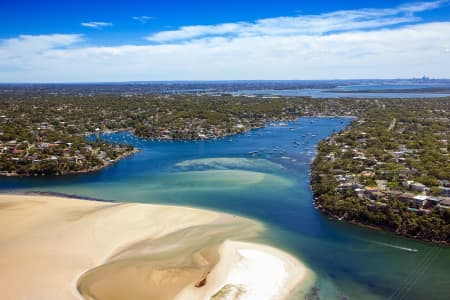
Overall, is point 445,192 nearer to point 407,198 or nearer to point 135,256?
point 407,198

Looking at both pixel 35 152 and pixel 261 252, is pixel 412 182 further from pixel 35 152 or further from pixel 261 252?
pixel 35 152

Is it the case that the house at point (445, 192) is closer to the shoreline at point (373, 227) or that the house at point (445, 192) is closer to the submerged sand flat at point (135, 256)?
the shoreline at point (373, 227)

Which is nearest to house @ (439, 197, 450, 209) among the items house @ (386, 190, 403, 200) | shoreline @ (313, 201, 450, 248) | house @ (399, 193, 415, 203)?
house @ (399, 193, 415, 203)

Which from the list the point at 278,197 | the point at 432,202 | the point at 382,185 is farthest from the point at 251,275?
the point at 382,185

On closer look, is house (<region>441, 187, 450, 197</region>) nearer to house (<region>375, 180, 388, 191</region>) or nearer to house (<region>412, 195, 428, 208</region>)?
house (<region>412, 195, 428, 208</region>)

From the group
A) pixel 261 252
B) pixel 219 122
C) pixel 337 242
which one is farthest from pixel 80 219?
pixel 219 122

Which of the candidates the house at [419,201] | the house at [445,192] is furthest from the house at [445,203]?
the house at [445,192]
